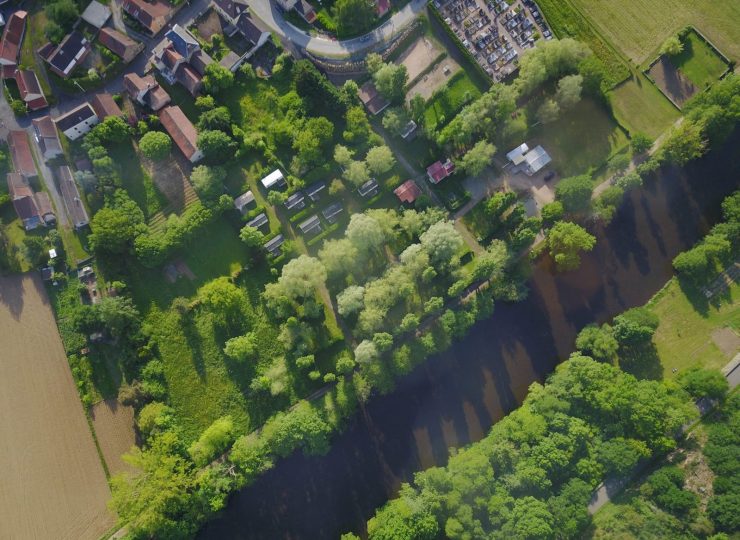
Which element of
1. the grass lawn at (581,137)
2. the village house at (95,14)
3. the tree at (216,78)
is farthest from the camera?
the grass lawn at (581,137)

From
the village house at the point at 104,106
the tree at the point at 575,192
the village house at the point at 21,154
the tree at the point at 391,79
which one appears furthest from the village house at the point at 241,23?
the tree at the point at 575,192

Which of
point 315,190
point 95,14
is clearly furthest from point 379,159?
point 95,14

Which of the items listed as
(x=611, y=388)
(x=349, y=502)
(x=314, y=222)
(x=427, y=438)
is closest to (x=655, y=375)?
(x=611, y=388)

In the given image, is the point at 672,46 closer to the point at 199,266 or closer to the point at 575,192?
the point at 575,192

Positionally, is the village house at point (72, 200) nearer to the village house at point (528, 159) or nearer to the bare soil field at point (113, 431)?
the bare soil field at point (113, 431)

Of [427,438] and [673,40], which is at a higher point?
[673,40]

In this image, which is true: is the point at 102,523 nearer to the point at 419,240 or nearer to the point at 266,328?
the point at 266,328

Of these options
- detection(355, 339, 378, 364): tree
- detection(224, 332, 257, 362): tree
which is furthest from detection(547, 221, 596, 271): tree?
detection(224, 332, 257, 362): tree

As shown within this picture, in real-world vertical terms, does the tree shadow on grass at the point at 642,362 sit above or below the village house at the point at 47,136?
below
